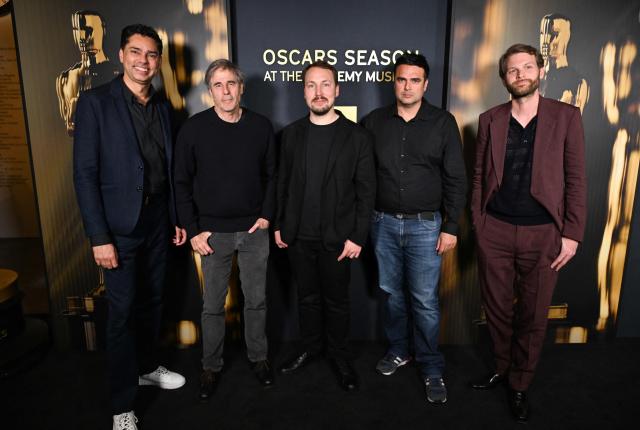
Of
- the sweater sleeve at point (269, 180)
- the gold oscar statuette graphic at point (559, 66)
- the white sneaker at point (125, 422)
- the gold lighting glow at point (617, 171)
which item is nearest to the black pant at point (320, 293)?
the sweater sleeve at point (269, 180)

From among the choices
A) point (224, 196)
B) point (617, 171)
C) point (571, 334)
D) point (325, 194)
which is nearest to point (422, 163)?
point (325, 194)

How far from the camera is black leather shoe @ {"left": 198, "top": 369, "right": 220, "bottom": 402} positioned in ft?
8.09

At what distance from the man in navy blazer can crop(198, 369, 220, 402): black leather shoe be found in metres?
0.38

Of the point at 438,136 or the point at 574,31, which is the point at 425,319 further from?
the point at 574,31

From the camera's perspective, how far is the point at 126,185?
6.94 feet

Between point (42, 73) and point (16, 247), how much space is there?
348 cm

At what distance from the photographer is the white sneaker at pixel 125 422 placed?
2184mm

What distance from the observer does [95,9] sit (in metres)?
2.66

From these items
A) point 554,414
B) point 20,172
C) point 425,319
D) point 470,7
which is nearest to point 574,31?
point 470,7

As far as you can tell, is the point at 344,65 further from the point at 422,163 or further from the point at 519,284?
the point at 519,284

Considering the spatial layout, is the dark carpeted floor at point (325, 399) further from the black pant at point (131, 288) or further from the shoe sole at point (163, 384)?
the black pant at point (131, 288)

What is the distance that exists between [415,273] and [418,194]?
452 millimetres

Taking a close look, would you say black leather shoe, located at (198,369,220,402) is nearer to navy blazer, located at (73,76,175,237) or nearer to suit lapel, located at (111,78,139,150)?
navy blazer, located at (73,76,175,237)

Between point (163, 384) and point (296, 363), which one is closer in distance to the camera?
point (163, 384)
